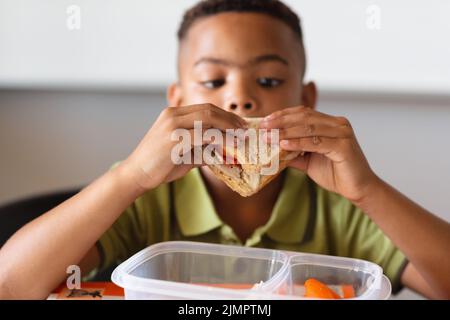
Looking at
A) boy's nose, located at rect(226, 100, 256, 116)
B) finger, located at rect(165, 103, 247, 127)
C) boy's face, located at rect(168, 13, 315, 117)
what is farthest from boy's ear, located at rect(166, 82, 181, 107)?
finger, located at rect(165, 103, 247, 127)

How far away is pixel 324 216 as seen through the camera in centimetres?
73

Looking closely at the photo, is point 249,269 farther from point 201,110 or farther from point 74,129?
point 74,129

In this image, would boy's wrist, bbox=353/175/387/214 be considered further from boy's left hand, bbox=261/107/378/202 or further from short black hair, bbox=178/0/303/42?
short black hair, bbox=178/0/303/42

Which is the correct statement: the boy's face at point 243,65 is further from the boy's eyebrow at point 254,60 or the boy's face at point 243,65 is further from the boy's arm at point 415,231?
the boy's arm at point 415,231

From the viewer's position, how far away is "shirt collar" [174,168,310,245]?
70 centimetres

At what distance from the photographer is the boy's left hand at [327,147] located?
487 mm

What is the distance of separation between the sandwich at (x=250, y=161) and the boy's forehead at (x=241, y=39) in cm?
15

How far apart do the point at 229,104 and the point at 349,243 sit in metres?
0.26

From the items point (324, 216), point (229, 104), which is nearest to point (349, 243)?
point (324, 216)

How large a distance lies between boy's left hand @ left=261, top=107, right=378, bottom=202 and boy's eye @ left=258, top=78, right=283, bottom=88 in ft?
0.37

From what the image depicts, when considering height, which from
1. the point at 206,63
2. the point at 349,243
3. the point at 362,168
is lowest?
the point at 349,243

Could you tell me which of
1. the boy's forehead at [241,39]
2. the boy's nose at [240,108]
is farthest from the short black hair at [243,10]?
the boy's nose at [240,108]
